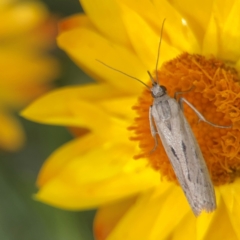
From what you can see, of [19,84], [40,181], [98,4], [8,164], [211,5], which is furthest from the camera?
[8,164]

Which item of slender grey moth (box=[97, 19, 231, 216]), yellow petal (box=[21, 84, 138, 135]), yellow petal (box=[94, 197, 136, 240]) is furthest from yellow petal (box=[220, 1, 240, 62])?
yellow petal (box=[94, 197, 136, 240])

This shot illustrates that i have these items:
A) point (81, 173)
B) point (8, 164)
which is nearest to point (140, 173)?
point (81, 173)

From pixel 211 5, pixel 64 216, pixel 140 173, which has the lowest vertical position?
pixel 64 216

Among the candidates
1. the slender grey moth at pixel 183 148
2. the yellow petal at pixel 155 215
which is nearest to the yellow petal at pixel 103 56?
the slender grey moth at pixel 183 148

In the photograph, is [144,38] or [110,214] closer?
[144,38]

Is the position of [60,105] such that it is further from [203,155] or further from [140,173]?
[203,155]

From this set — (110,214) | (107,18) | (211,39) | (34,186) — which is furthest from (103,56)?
(34,186)

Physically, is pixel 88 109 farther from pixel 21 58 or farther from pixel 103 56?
pixel 21 58
